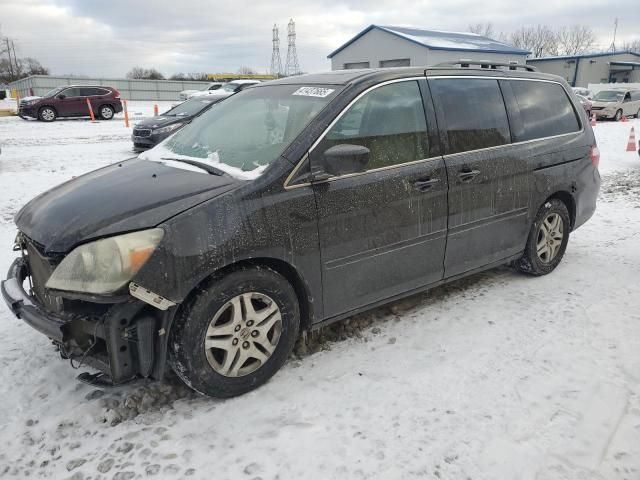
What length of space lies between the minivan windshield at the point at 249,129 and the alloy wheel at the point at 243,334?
0.75m

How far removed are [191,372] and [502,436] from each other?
1.67 meters

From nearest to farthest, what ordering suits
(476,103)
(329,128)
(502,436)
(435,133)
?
(502,436), (329,128), (435,133), (476,103)

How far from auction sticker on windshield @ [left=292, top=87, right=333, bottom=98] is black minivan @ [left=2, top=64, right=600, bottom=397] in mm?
19

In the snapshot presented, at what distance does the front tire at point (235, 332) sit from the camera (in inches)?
106

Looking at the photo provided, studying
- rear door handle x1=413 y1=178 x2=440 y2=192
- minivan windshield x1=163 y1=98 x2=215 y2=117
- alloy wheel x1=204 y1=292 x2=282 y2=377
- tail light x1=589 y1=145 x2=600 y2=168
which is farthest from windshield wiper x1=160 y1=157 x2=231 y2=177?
minivan windshield x1=163 y1=98 x2=215 y2=117

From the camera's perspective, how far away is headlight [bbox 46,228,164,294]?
246 centimetres

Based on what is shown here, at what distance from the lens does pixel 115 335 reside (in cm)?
252

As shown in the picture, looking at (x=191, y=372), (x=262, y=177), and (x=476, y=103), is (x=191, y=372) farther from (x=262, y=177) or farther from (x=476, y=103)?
(x=476, y=103)

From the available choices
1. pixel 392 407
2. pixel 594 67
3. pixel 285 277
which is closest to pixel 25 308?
pixel 285 277

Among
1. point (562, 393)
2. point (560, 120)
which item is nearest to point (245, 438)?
point (562, 393)

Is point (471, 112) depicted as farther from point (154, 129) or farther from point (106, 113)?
point (106, 113)

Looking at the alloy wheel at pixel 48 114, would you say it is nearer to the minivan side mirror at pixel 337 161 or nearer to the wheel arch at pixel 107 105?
the wheel arch at pixel 107 105

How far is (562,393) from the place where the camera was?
9.84 ft

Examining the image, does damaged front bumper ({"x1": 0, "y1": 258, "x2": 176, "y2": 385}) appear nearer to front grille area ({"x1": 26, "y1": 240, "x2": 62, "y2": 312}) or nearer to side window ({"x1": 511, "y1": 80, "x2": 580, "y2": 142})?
front grille area ({"x1": 26, "y1": 240, "x2": 62, "y2": 312})
